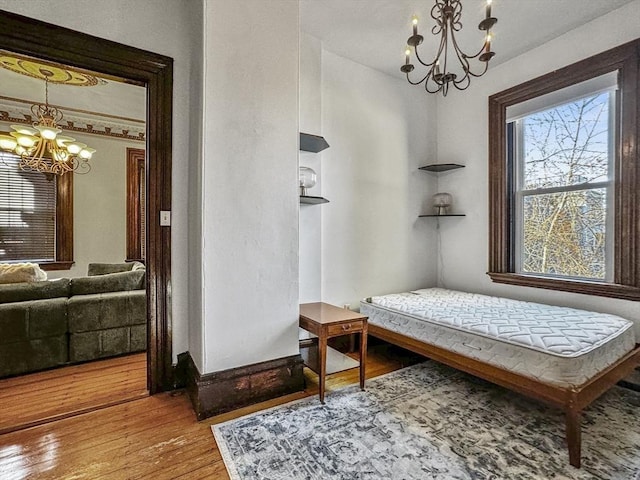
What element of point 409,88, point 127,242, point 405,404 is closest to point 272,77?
point 409,88

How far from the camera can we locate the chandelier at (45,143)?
140 inches

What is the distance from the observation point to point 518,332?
199cm

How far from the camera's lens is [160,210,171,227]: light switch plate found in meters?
2.23

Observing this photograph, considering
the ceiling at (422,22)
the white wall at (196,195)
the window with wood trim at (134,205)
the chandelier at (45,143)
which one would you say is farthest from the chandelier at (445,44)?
the window with wood trim at (134,205)

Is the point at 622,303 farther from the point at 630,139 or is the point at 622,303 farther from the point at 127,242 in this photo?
the point at 127,242

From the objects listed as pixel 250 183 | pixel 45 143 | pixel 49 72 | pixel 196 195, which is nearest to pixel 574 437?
pixel 250 183

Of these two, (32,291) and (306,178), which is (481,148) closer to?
(306,178)

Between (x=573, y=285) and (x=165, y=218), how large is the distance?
3.43 metres

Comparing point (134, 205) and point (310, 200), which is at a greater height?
point (134, 205)

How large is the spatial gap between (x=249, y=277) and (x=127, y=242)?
4.29 metres

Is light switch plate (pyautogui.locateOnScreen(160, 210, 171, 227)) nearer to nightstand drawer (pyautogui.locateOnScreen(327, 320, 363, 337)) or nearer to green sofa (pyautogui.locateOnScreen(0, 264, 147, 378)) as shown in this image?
green sofa (pyautogui.locateOnScreen(0, 264, 147, 378))

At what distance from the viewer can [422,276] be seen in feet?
12.6

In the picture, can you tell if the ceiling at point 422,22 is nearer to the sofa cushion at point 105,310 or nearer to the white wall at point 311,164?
the white wall at point 311,164

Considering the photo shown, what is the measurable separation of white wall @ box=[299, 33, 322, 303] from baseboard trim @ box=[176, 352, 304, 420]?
2.48ft
